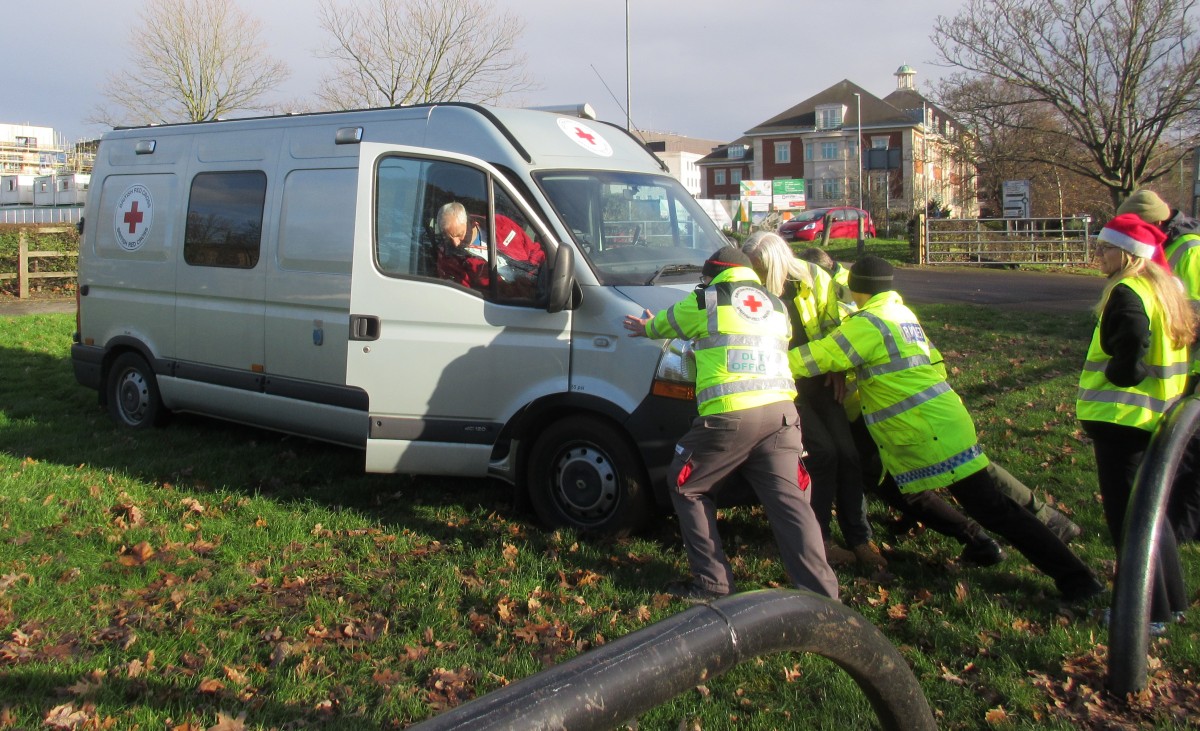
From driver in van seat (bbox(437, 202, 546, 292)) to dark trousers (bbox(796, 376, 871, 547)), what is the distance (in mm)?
1754

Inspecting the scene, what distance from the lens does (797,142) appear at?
83.3m

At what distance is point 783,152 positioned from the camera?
84562 millimetres

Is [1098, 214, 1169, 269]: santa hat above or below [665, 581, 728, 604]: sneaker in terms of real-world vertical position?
above

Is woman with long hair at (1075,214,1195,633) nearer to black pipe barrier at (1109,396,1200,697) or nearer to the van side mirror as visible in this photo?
black pipe barrier at (1109,396,1200,697)

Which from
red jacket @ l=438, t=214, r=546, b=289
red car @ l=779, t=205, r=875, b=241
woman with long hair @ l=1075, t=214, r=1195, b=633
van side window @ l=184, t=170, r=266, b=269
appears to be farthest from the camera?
red car @ l=779, t=205, r=875, b=241

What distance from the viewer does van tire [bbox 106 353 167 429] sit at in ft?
27.7

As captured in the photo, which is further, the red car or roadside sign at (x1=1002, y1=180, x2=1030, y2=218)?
the red car

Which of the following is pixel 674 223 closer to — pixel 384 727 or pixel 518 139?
pixel 518 139

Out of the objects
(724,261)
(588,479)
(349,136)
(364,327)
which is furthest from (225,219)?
(724,261)

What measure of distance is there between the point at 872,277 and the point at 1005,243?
22162mm

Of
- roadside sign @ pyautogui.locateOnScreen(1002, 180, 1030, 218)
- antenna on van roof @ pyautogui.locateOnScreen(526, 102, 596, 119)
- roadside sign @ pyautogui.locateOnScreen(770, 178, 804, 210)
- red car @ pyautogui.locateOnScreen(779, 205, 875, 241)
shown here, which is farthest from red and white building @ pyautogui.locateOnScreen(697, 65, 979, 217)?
antenna on van roof @ pyautogui.locateOnScreen(526, 102, 596, 119)

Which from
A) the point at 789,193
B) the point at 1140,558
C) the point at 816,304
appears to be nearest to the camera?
the point at 1140,558

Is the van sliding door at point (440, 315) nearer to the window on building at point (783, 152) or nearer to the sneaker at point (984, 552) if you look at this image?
the sneaker at point (984, 552)

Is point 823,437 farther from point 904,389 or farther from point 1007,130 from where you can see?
point 1007,130
